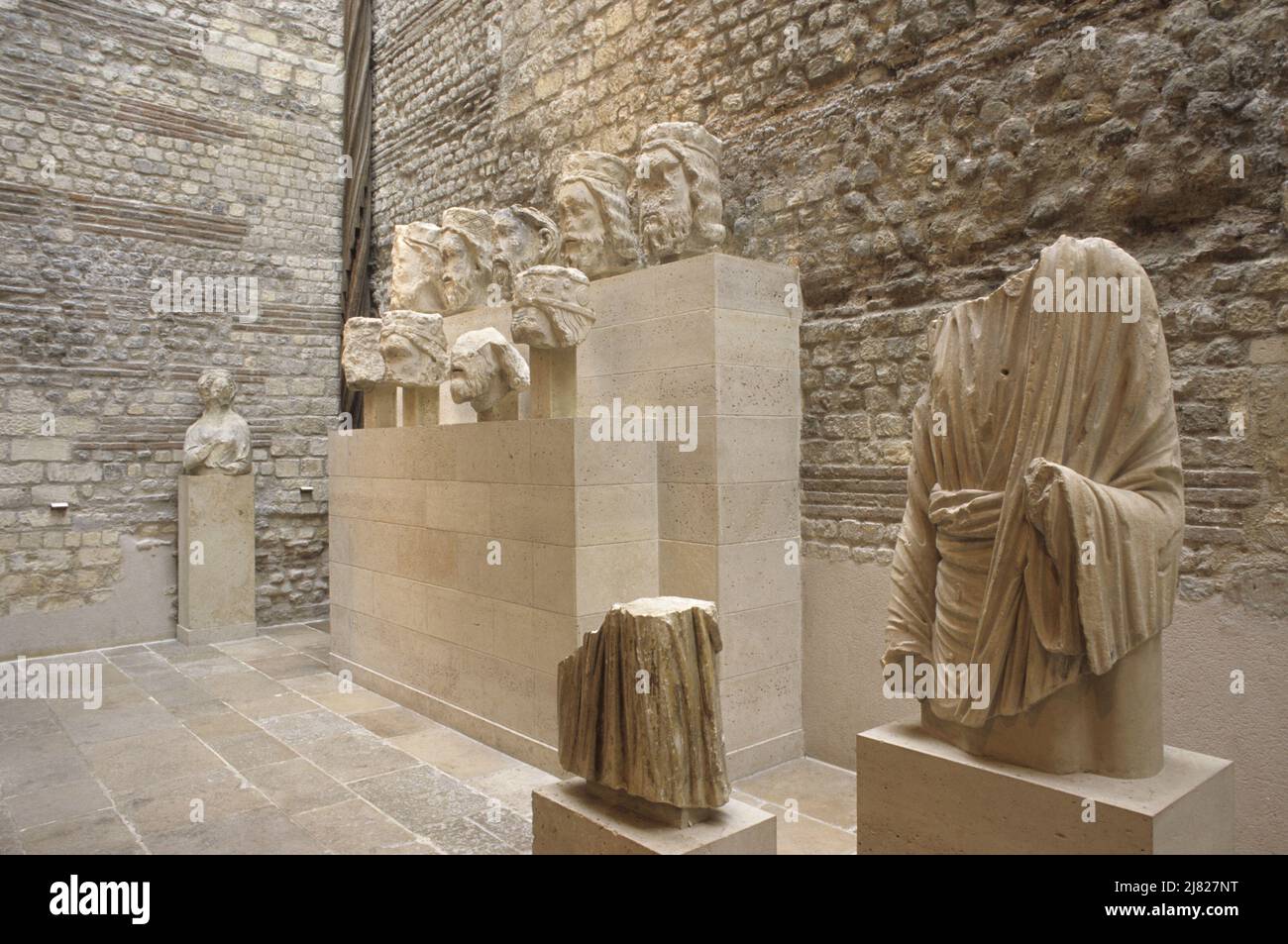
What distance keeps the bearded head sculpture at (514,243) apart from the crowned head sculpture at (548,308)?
1.97m

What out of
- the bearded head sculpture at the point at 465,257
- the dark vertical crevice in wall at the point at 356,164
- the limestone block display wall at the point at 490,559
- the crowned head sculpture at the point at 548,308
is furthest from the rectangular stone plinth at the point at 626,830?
the dark vertical crevice in wall at the point at 356,164

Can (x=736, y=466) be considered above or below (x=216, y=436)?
below

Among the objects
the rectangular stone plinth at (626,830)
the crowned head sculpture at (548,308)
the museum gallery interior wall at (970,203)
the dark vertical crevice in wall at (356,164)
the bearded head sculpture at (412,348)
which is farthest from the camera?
the dark vertical crevice in wall at (356,164)

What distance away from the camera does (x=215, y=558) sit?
7.41 meters

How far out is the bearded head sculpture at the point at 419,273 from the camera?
6473 mm

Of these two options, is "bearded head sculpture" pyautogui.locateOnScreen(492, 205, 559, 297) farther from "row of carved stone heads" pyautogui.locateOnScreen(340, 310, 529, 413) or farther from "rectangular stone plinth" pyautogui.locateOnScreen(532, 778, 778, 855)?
"rectangular stone plinth" pyautogui.locateOnScreen(532, 778, 778, 855)

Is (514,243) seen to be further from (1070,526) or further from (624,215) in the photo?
(1070,526)

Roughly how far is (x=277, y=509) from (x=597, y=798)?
258 inches

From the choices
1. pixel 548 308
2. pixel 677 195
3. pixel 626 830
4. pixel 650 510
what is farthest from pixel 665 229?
pixel 626 830

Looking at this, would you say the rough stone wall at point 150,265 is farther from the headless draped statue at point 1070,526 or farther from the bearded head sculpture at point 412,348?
the headless draped statue at point 1070,526

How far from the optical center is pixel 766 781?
169 inches

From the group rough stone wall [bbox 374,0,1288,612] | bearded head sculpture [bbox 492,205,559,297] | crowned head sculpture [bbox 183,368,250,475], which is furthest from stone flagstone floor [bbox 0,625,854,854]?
bearded head sculpture [bbox 492,205,559,297]

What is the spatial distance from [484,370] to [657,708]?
2.92 meters

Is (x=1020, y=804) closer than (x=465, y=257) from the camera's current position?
Yes
